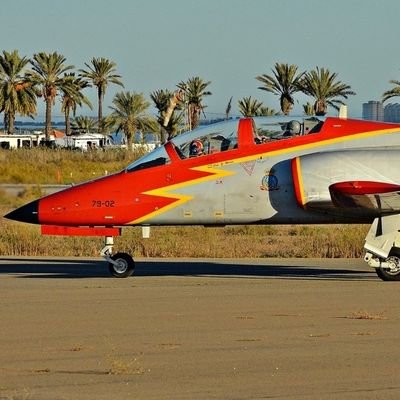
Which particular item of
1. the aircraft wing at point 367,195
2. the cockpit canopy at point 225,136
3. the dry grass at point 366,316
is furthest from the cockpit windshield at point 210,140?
the dry grass at point 366,316

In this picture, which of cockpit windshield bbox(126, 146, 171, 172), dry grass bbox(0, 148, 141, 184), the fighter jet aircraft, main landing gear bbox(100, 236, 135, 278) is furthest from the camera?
dry grass bbox(0, 148, 141, 184)

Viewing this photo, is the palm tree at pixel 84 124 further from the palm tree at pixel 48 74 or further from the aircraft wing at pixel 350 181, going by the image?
the aircraft wing at pixel 350 181

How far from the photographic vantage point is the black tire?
58.3ft

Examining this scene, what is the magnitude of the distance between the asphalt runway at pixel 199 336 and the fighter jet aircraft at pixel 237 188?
2.89 ft

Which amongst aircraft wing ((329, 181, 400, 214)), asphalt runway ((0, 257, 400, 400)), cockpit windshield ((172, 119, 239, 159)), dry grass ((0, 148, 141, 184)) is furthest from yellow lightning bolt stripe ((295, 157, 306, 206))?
dry grass ((0, 148, 141, 184))

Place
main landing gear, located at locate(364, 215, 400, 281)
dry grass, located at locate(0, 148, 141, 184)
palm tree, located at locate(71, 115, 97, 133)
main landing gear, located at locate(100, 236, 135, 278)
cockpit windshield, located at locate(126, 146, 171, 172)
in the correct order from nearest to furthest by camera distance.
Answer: main landing gear, located at locate(364, 215, 400, 281) < cockpit windshield, located at locate(126, 146, 171, 172) < main landing gear, located at locate(100, 236, 135, 278) < dry grass, located at locate(0, 148, 141, 184) < palm tree, located at locate(71, 115, 97, 133)

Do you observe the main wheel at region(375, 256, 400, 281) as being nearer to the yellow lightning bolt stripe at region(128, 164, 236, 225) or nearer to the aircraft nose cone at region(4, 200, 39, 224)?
the yellow lightning bolt stripe at region(128, 164, 236, 225)

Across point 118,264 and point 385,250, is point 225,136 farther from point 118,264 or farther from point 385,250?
point 385,250

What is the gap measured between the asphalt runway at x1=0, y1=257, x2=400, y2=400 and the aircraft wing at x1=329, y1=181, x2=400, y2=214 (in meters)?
1.11

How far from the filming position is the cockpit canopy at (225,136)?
1825cm

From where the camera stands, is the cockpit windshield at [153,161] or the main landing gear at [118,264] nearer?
the cockpit windshield at [153,161]

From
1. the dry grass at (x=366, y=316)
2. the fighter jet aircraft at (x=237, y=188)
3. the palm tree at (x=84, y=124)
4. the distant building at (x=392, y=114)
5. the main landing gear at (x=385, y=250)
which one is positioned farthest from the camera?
the palm tree at (x=84, y=124)

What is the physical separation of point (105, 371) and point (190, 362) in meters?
0.82

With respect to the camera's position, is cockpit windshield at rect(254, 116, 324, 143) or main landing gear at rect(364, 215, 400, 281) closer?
main landing gear at rect(364, 215, 400, 281)
